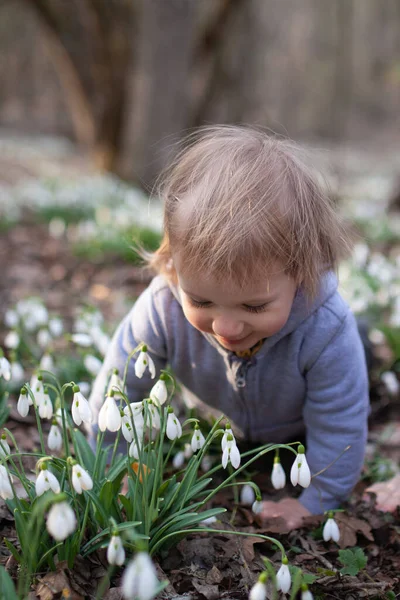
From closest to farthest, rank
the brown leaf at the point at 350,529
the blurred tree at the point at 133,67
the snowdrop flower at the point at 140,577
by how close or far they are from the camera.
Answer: the snowdrop flower at the point at 140,577
the brown leaf at the point at 350,529
the blurred tree at the point at 133,67

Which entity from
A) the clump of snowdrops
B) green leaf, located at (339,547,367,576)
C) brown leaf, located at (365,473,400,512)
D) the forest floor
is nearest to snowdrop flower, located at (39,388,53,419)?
the clump of snowdrops

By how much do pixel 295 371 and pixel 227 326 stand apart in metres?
0.51

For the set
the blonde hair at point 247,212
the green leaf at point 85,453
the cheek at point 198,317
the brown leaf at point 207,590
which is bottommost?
the brown leaf at point 207,590

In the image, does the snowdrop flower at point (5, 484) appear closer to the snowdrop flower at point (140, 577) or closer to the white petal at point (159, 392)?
the white petal at point (159, 392)

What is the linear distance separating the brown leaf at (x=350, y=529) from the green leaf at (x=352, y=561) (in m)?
0.13

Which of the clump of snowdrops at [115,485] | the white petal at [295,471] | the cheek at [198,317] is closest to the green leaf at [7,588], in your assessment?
the clump of snowdrops at [115,485]

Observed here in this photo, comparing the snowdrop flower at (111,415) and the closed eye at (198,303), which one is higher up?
the closed eye at (198,303)

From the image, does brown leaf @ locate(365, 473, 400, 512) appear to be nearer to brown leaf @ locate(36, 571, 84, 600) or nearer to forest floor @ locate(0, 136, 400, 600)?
forest floor @ locate(0, 136, 400, 600)

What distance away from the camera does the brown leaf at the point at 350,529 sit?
80.4 inches

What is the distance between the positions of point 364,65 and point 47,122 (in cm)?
1245

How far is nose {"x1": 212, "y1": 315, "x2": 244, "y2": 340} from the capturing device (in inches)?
67.6

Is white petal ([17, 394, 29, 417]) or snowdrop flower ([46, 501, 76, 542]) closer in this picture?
snowdrop flower ([46, 501, 76, 542])

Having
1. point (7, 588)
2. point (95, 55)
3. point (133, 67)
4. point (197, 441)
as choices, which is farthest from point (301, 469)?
point (95, 55)

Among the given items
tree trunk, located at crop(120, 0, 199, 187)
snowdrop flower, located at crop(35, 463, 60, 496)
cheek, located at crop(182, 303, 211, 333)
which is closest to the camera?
snowdrop flower, located at crop(35, 463, 60, 496)
